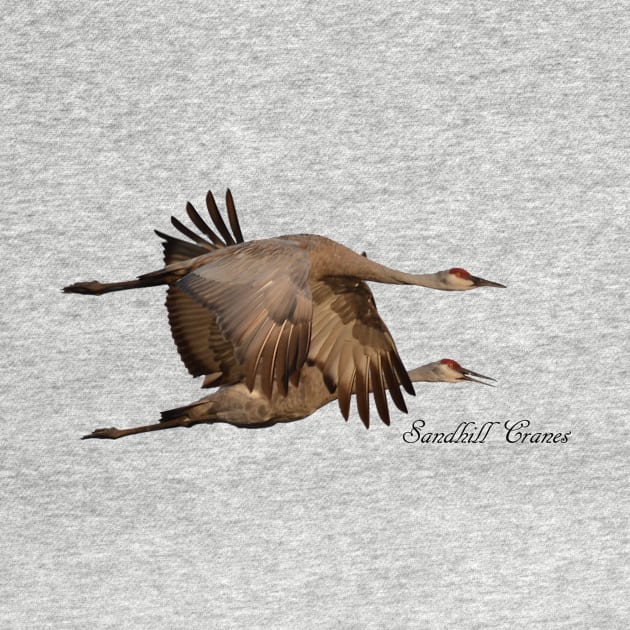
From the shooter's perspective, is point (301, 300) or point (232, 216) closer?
point (301, 300)

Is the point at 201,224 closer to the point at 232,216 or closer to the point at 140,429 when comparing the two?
the point at 232,216

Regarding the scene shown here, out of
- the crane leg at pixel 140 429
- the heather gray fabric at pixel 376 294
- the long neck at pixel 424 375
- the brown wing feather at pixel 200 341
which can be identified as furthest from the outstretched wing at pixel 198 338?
the long neck at pixel 424 375

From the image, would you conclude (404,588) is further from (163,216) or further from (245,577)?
(163,216)

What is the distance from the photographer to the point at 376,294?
427 centimetres

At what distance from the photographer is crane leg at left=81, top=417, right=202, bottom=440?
3.89 meters

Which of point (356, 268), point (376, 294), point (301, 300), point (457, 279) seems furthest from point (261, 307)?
point (376, 294)

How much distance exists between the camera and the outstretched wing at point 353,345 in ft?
12.6

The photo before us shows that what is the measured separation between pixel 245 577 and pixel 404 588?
461 millimetres

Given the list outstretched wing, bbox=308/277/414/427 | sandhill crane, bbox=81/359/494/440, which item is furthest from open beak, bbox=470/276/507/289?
sandhill crane, bbox=81/359/494/440

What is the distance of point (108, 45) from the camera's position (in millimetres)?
4352

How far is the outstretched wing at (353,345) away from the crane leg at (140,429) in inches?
14.6

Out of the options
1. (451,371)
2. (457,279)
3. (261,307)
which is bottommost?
(451,371)

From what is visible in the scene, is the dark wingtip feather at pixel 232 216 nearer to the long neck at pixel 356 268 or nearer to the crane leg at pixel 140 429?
the long neck at pixel 356 268

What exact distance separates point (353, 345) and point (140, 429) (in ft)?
1.99
